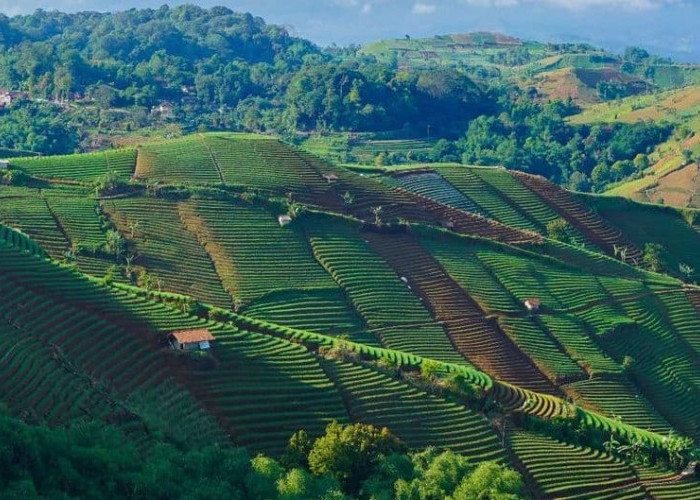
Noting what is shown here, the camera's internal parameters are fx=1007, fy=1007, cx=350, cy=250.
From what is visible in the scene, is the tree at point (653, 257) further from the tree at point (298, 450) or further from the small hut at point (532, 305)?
the tree at point (298, 450)

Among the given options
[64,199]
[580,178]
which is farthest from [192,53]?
[64,199]

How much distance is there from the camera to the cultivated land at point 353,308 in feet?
98.4

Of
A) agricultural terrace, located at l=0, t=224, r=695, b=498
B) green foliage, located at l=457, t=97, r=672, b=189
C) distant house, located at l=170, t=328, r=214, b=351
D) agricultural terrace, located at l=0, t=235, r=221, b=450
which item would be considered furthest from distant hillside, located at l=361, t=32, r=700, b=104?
agricultural terrace, located at l=0, t=235, r=221, b=450

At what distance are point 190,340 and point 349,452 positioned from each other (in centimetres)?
691

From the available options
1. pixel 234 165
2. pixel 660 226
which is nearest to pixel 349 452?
pixel 234 165

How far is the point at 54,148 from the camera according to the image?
72.8 m

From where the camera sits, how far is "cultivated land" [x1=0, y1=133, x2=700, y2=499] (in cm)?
2998

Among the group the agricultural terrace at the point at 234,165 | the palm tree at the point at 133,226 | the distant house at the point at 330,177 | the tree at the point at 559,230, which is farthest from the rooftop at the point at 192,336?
the tree at the point at 559,230

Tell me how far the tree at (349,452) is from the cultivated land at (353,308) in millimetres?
2088

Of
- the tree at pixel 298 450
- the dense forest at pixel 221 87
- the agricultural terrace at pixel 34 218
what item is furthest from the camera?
the dense forest at pixel 221 87

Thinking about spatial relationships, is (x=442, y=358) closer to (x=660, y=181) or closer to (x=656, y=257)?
(x=656, y=257)

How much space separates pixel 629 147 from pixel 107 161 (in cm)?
5958

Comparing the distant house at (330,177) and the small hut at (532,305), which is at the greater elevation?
the distant house at (330,177)

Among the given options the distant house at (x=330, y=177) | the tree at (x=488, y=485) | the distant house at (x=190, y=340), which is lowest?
the tree at (x=488, y=485)
